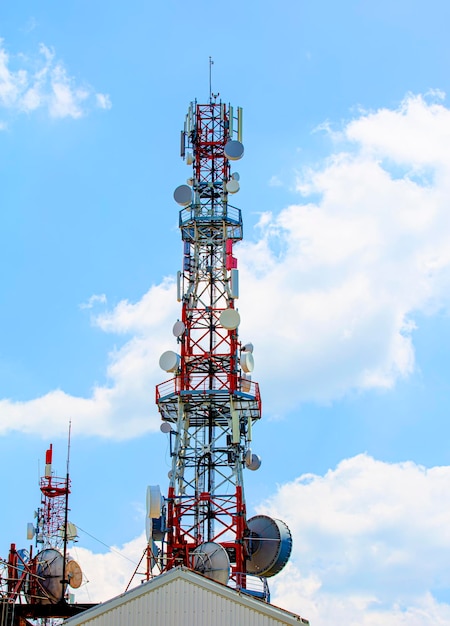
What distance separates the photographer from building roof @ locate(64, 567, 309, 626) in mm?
37875

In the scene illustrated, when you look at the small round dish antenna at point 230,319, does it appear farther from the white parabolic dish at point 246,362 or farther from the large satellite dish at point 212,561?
the large satellite dish at point 212,561

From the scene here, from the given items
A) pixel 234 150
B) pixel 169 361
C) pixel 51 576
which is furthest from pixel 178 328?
pixel 51 576

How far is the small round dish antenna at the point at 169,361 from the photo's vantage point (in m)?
64.9

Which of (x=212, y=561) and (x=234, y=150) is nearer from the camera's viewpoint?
(x=212, y=561)

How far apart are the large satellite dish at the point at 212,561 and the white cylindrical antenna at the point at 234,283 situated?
54.0 feet

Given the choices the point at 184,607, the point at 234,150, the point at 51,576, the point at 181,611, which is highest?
the point at 234,150

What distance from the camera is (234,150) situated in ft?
232

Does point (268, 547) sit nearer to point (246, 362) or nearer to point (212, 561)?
point (212, 561)

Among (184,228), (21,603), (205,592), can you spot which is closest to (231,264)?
(184,228)

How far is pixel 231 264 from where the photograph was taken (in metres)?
68.4

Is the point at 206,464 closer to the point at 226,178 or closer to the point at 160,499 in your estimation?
the point at 160,499

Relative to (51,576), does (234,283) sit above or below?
above

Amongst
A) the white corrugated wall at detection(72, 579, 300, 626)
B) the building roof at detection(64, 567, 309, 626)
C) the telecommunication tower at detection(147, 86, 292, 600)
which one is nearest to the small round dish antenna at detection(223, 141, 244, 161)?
the telecommunication tower at detection(147, 86, 292, 600)

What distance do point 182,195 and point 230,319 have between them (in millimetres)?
10136
